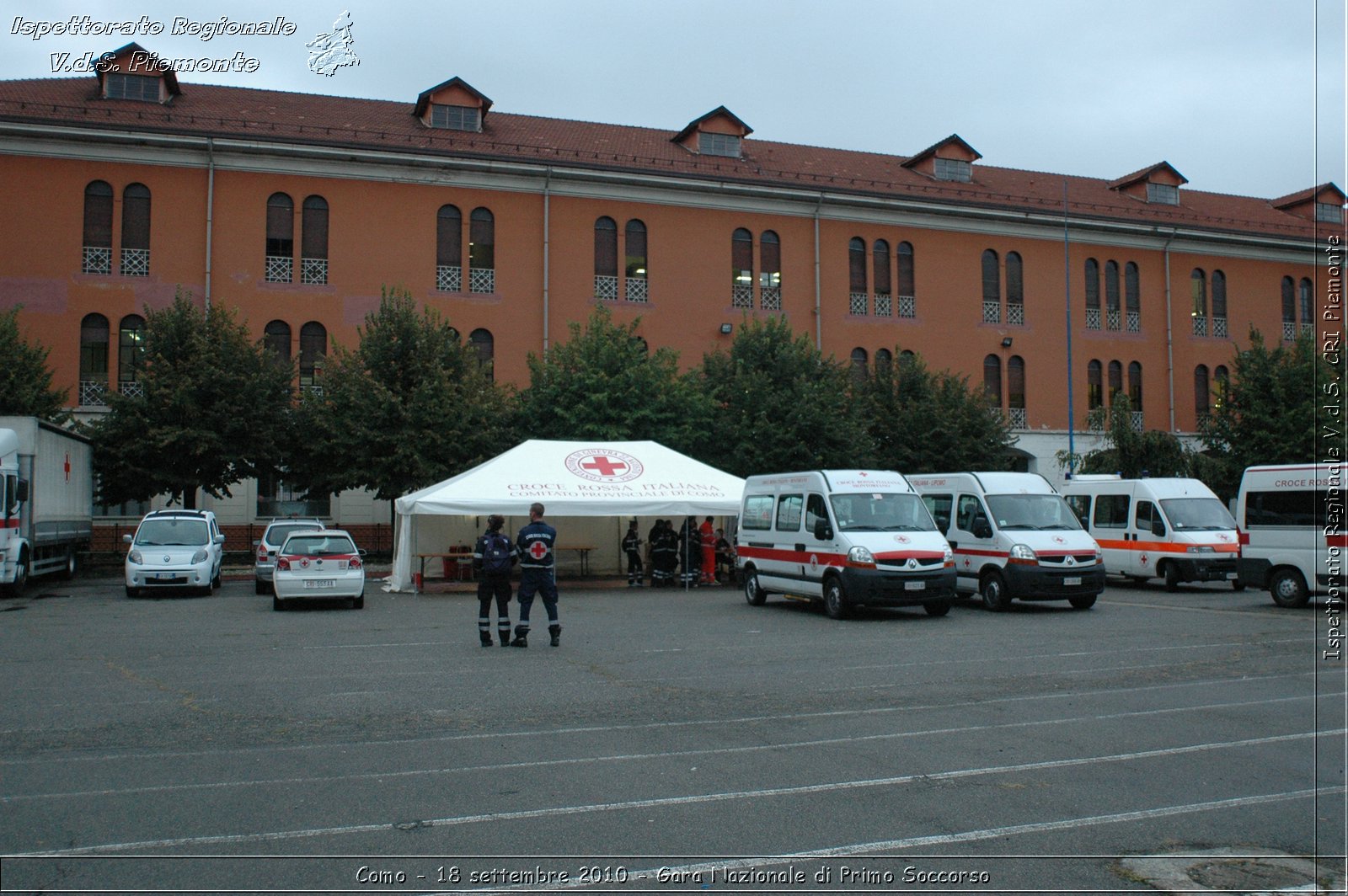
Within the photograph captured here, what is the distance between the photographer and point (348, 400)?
30078 millimetres

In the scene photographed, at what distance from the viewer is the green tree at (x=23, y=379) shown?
98.4 feet

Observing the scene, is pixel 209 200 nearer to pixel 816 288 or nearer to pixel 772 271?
pixel 772 271

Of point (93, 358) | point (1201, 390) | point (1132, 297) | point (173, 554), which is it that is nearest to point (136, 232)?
point (93, 358)

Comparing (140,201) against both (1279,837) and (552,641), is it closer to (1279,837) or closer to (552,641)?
(552,641)

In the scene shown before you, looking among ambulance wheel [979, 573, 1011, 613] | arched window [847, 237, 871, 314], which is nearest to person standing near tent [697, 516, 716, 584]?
ambulance wheel [979, 573, 1011, 613]

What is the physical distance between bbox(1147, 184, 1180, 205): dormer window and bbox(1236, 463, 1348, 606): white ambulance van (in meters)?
33.6

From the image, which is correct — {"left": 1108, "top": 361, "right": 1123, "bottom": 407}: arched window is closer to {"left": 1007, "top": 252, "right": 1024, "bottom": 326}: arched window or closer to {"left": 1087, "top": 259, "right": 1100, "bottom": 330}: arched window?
{"left": 1087, "top": 259, "right": 1100, "bottom": 330}: arched window

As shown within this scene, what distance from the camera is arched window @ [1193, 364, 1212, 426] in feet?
151

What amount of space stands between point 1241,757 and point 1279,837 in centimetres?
193

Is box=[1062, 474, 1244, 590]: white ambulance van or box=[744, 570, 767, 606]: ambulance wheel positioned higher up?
box=[1062, 474, 1244, 590]: white ambulance van

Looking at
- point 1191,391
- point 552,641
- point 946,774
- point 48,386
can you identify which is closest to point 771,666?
point 552,641

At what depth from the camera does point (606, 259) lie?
38750 mm

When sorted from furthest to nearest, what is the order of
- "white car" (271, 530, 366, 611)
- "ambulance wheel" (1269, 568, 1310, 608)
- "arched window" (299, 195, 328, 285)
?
"arched window" (299, 195, 328, 285) → "white car" (271, 530, 366, 611) → "ambulance wheel" (1269, 568, 1310, 608)

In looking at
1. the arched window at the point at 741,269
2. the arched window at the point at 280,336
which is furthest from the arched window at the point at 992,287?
the arched window at the point at 280,336
